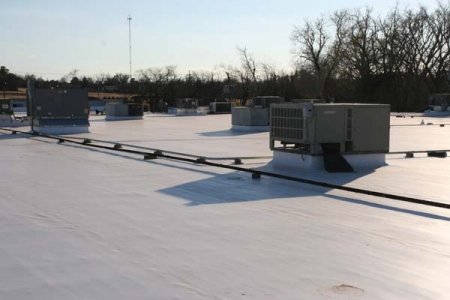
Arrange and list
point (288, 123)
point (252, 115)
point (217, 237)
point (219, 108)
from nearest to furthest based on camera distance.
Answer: point (217, 237) < point (288, 123) < point (252, 115) < point (219, 108)

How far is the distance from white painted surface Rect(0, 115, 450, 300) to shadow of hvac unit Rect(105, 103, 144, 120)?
1202 inches

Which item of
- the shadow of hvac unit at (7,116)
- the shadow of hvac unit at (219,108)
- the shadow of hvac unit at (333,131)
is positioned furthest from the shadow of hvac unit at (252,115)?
the shadow of hvac unit at (219,108)

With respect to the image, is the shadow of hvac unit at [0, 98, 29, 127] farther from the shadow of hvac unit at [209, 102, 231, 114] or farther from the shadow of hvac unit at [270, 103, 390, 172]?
the shadow of hvac unit at [270, 103, 390, 172]

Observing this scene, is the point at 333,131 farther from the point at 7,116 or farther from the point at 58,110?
the point at 7,116

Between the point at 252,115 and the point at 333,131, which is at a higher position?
the point at 333,131

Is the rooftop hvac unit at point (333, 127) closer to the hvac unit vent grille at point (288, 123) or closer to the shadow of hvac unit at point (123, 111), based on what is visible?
the hvac unit vent grille at point (288, 123)

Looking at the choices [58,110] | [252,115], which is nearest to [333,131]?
[252,115]

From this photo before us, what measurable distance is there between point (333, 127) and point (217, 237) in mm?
6871

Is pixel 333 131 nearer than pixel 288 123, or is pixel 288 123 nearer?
pixel 333 131

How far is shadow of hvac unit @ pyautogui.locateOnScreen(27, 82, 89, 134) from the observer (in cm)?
2831

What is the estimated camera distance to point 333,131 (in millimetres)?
13273

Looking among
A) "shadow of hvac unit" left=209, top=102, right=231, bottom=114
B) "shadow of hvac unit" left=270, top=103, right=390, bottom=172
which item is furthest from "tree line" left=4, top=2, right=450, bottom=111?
"shadow of hvac unit" left=270, top=103, right=390, bottom=172

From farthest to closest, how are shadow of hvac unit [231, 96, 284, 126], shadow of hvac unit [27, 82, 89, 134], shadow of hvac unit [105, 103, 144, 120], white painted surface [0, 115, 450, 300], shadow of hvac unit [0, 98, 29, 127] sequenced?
shadow of hvac unit [105, 103, 144, 120]
shadow of hvac unit [0, 98, 29, 127]
shadow of hvac unit [231, 96, 284, 126]
shadow of hvac unit [27, 82, 89, 134]
white painted surface [0, 115, 450, 300]

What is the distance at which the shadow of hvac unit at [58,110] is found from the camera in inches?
1115
